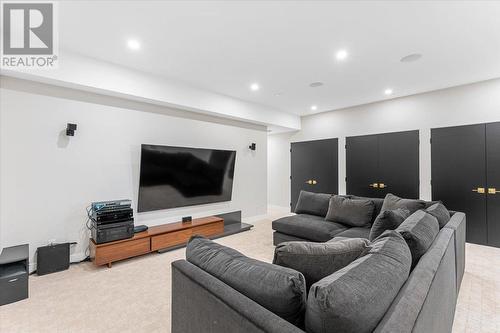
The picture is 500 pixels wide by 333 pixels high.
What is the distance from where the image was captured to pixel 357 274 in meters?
0.98

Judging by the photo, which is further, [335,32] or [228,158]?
[228,158]

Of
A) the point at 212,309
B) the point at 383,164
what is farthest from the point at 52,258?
the point at 383,164

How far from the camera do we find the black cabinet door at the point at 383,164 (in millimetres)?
4742

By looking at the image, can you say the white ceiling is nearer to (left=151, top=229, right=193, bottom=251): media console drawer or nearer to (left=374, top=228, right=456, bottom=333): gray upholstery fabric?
(left=374, top=228, right=456, bottom=333): gray upholstery fabric

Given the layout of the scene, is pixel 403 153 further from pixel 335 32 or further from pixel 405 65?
pixel 335 32

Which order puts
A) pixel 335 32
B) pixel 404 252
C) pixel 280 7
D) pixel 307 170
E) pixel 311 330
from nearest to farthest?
pixel 311 330 < pixel 404 252 < pixel 280 7 < pixel 335 32 < pixel 307 170

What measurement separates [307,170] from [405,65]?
347cm

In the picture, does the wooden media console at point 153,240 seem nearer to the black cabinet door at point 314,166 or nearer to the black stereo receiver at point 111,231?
the black stereo receiver at point 111,231

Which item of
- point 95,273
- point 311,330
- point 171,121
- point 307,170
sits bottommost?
point 95,273

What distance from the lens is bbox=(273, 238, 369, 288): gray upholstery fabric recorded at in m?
1.23

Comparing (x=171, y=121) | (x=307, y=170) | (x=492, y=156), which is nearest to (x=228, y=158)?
(x=171, y=121)

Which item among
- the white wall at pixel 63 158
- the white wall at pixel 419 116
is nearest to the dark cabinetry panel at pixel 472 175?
the white wall at pixel 419 116

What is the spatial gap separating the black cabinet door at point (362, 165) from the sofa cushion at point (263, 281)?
4753 millimetres

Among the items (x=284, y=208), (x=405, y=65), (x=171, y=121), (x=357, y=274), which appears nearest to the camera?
(x=357, y=274)
